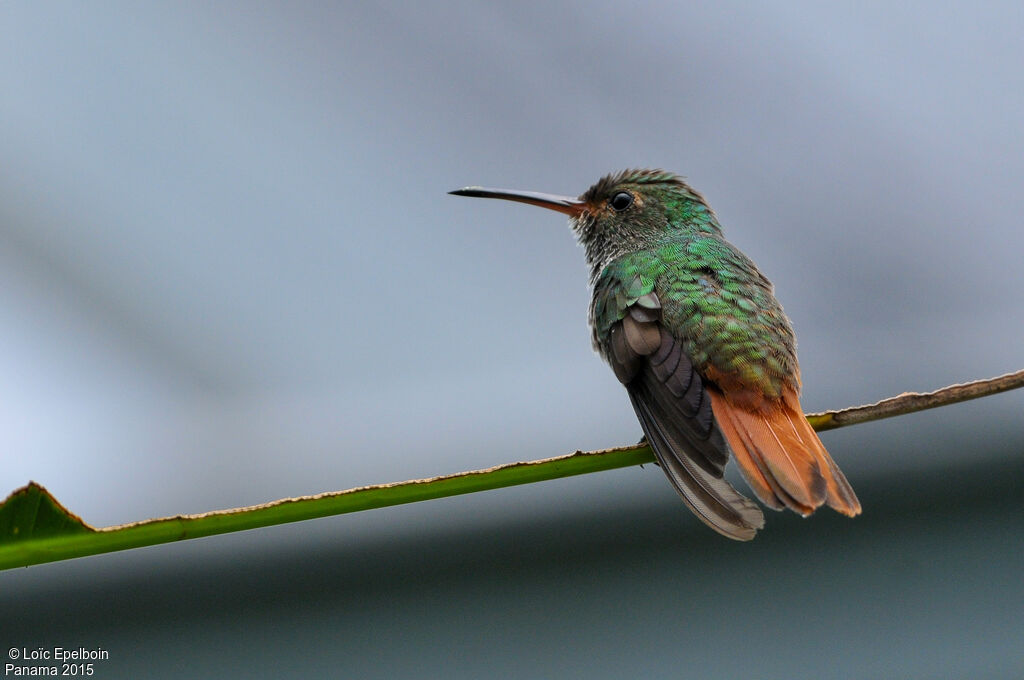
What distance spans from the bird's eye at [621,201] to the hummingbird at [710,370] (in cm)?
15

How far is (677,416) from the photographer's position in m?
2.10

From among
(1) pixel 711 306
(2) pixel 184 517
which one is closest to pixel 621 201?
(1) pixel 711 306

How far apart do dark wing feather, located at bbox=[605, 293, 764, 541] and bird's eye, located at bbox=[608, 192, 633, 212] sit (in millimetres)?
799

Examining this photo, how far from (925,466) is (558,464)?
7.57 ft

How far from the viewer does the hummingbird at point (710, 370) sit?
1785mm

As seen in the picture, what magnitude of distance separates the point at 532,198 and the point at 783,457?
5.15 feet

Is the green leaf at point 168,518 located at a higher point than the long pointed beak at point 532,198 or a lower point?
lower

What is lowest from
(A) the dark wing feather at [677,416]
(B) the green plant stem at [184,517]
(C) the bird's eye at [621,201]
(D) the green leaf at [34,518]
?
(B) the green plant stem at [184,517]

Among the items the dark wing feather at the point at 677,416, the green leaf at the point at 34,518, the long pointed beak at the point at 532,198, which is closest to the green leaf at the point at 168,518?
the green leaf at the point at 34,518

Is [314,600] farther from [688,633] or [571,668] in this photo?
[688,633]

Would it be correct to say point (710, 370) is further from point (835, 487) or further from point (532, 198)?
point (532, 198)

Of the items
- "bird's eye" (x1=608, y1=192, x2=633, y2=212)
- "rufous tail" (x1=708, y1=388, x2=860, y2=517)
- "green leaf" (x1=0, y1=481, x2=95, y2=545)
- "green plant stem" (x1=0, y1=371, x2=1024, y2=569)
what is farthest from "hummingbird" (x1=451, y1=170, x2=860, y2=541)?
"green leaf" (x1=0, y1=481, x2=95, y2=545)

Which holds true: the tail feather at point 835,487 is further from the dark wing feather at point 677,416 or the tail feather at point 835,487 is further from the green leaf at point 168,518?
the green leaf at point 168,518

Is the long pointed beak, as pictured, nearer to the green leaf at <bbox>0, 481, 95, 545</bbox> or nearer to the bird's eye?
the bird's eye
